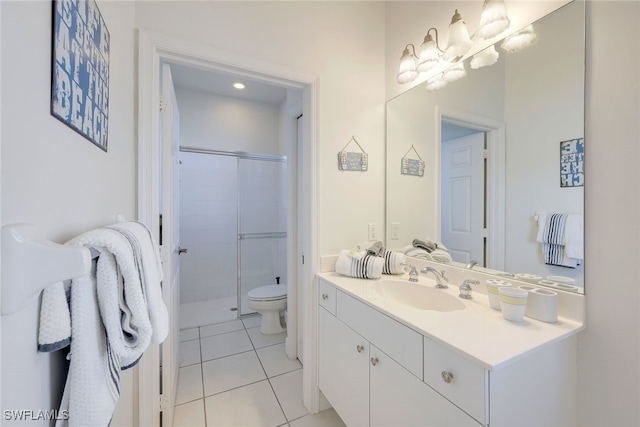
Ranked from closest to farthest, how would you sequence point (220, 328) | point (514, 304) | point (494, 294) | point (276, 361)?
point (514, 304), point (494, 294), point (276, 361), point (220, 328)

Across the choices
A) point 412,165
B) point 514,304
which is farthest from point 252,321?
point 514,304

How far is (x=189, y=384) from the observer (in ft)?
5.85

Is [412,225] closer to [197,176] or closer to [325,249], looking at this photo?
[325,249]

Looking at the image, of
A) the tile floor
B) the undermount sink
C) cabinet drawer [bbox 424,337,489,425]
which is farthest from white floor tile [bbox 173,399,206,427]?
cabinet drawer [bbox 424,337,489,425]

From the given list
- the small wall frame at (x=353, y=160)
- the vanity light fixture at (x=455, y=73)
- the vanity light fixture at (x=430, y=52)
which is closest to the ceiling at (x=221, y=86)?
the small wall frame at (x=353, y=160)

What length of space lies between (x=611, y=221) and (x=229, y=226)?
129 inches

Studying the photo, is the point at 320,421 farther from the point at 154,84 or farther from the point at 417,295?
the point at 154,84

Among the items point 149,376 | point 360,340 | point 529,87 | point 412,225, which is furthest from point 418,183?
point 149,376

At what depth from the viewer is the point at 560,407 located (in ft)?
2.87

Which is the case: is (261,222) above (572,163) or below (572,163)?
below

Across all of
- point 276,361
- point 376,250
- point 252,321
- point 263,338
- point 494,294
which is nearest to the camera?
point 494,294

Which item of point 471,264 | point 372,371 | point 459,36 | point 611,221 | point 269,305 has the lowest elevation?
point 269,305

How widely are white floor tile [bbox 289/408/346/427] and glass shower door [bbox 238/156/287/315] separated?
69.2 inches

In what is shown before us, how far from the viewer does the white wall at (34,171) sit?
382 mm
